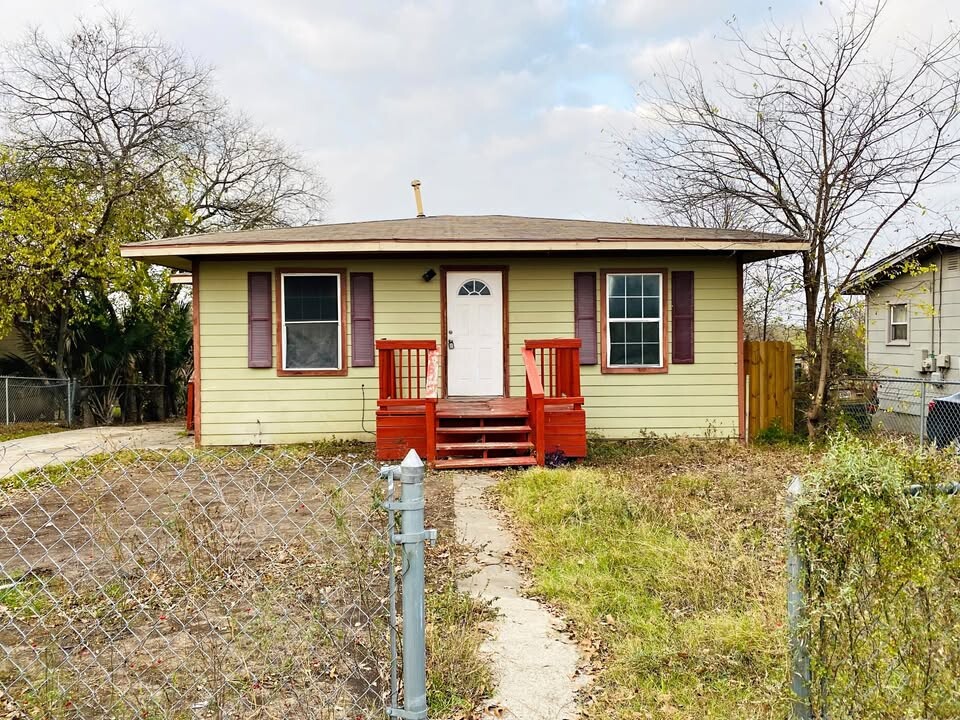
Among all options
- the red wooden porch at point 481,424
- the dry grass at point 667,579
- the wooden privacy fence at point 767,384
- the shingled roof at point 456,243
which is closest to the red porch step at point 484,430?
the red wooden porch at point 481,424

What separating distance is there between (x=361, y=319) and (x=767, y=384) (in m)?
6.04

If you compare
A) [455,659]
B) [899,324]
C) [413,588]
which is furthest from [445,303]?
[899,324]

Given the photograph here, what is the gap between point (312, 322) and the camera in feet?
32.1

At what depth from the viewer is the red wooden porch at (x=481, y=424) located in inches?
315

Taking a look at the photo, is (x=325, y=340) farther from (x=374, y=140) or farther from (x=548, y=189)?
(x=548, y=189)

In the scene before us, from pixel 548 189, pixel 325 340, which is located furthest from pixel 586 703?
pixel 548 189

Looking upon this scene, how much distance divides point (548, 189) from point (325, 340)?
14.2 meters

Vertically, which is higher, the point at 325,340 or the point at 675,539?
the point at 325,340

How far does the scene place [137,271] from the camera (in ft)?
45.2

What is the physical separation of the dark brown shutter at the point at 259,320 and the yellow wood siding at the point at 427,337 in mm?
116

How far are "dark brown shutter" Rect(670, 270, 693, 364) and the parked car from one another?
3168mm

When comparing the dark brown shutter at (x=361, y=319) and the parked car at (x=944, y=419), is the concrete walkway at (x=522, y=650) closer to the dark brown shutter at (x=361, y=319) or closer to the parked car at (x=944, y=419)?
the dark brown shutter at (x=361, y=319)

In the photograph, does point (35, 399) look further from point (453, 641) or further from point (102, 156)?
point (453, 641)

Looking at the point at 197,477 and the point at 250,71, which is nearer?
the point at 197,477
